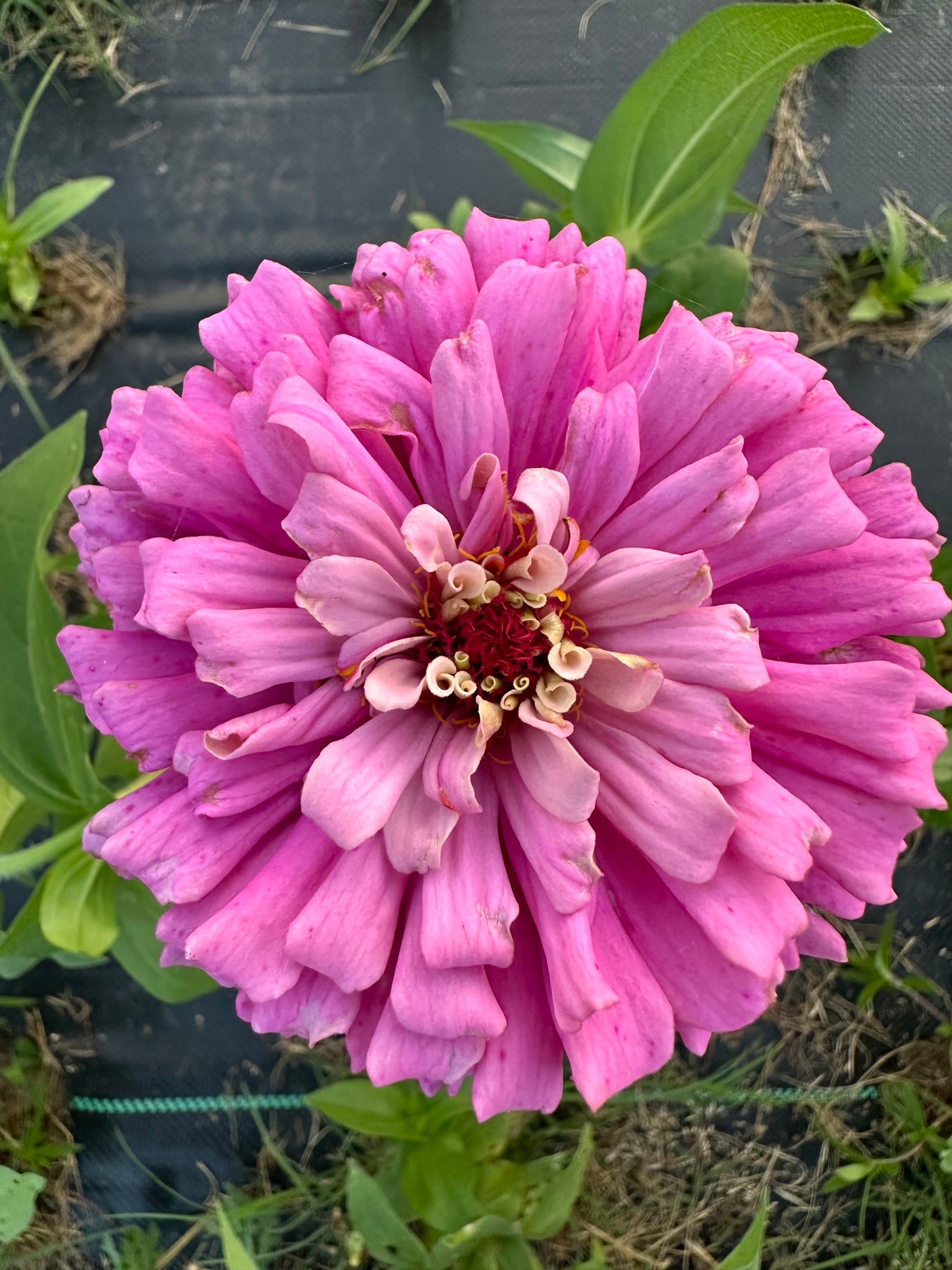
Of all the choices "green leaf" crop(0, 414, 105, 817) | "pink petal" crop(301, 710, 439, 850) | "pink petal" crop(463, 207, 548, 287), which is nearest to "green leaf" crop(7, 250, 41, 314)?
"green leaf" crop(0, 414, 105, 817)

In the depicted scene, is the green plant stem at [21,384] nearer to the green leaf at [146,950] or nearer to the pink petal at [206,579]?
the green leaf at [146,950]

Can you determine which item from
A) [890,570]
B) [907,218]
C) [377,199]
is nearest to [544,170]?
[377,199]

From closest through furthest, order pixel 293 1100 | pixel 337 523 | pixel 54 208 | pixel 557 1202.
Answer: pixel 337 523 < pixel 557 1202 < pixel 54 208 < pixel 293 1100

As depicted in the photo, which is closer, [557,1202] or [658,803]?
[658,803]

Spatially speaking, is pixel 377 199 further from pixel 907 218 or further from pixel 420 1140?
pixel 420 1140

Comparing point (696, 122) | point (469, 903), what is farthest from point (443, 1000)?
point (696, 122)

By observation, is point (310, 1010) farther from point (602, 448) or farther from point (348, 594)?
point (602, 448)

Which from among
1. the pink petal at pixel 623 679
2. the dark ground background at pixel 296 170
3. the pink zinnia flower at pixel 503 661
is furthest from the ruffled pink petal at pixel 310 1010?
the dark ground background at pixel 296 170
